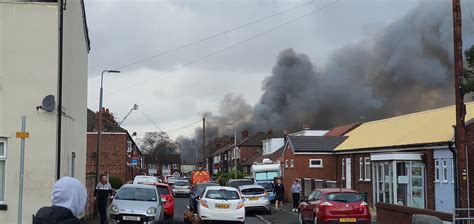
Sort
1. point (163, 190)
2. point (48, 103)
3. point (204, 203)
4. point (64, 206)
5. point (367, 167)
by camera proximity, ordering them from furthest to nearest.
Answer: point (367, 167)
point (163, 190)
point (204, 203)
point (48, 103)
point (64, 206)

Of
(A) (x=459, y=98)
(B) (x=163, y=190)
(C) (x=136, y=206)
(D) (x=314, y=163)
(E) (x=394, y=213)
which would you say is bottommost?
(E) (x=394, y=213)

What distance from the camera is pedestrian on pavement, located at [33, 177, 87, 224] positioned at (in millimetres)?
4434

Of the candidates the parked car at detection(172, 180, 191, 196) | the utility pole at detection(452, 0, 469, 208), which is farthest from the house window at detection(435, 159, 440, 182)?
the parked car at detection(172, 180, 191, 196)

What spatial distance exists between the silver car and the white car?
2429 mm

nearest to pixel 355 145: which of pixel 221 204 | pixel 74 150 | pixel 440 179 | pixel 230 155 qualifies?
pixel 440 179

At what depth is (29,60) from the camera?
14.9 m

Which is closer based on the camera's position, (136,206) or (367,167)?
(136,206)

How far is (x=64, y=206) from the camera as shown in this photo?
4.51 meters

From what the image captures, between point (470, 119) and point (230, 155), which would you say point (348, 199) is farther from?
point (230, 155)

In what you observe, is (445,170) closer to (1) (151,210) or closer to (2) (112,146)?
(1) (151,210)

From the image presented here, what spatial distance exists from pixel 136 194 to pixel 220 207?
3507 millimetres

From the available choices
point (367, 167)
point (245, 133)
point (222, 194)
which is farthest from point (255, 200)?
point (245, 133)

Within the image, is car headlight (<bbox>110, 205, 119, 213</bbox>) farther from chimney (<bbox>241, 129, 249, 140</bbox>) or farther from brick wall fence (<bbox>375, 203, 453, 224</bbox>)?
chimney (<bbox>241, 129, 249, 140</bbox>)

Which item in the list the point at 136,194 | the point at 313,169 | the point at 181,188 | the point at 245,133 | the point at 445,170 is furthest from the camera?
the point at 245,133
